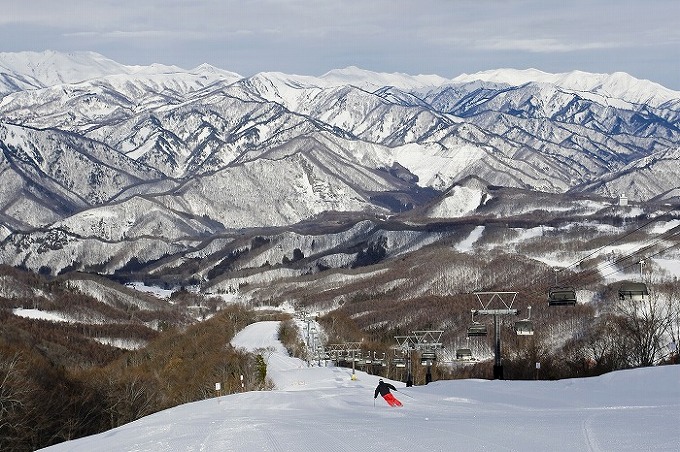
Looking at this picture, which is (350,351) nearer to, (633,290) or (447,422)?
(633,290)

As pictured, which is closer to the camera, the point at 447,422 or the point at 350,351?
the point at 447,422

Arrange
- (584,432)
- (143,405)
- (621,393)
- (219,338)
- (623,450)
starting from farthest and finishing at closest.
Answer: (219,338) < (143,405) < (621,393) < (584,432) < (623,450)

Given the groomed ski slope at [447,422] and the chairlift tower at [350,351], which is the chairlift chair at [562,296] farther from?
the chairlift tower at [350,351]

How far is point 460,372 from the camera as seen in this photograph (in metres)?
184

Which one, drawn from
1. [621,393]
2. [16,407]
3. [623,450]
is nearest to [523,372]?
[16,407]

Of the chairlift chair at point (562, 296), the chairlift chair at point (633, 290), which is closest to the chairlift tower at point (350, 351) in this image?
the chairlift chair at point (562, 296)

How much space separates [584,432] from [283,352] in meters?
159


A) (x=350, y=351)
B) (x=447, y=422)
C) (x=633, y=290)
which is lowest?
(x=447, y=422)

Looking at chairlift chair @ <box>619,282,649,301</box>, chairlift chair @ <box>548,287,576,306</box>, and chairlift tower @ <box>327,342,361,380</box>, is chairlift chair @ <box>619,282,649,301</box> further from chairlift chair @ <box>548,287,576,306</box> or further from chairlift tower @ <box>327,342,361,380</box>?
chairlift tower @ <box>327,342,361,380</box>

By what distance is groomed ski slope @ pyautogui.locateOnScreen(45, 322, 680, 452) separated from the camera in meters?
27.0

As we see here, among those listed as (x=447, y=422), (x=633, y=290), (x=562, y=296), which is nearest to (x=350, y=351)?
(x=562, y=296)

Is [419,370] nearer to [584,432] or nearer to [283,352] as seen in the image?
[283,352]

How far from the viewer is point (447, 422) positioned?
32.7m

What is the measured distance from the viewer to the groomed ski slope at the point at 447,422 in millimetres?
26953
